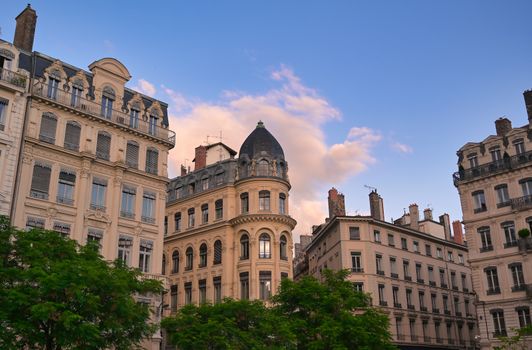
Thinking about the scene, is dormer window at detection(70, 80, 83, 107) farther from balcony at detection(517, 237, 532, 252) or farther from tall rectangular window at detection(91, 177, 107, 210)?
balcony at detection(517, 237, 532, 252)

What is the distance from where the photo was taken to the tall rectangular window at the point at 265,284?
46719 mm

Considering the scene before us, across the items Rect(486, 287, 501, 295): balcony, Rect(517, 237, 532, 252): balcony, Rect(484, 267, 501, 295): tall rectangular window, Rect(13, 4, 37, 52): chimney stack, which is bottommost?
Rect(486, 287, 501, 295): balcony

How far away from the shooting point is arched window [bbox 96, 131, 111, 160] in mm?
37431

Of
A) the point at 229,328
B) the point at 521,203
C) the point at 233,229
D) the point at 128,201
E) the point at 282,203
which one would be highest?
the point at 282,203

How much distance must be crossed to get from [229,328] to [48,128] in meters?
17.1

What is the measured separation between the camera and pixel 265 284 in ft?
155

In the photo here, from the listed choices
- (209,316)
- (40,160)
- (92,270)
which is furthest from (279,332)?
(40,160)

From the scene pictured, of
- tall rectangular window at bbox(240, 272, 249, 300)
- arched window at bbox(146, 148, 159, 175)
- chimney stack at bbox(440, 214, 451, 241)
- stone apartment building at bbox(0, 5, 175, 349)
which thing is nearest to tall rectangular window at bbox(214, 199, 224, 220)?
tall rectangular window at bbox(240, 272, 249, 300)

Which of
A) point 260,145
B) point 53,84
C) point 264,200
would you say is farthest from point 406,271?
point 53,84

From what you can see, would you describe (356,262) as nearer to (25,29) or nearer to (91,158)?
(91,158)

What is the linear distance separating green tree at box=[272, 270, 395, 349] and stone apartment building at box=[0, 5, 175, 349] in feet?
29.9

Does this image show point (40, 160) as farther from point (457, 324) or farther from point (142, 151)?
point (457, 324)

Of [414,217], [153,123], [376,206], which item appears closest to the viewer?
[153,123]

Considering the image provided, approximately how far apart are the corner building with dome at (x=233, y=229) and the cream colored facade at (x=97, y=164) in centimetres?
1089
